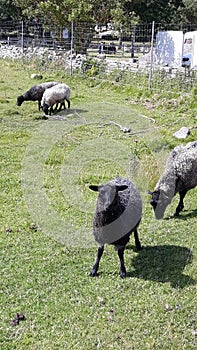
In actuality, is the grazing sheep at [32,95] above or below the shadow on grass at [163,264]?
above

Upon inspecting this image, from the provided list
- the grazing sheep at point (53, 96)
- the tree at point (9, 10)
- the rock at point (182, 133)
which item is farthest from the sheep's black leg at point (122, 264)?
the tree at point (9, 10)

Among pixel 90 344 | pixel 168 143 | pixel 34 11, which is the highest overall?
pixel 34 11

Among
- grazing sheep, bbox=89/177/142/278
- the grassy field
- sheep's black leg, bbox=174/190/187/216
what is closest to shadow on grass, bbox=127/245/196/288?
the grassy field

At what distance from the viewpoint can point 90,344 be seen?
154 inches

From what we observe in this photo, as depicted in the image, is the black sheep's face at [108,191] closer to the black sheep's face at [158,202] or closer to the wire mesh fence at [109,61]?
the black sheep's face at [158,202]

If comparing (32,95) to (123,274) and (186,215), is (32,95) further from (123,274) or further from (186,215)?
(123,274)

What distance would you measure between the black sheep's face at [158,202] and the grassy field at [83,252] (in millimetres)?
136

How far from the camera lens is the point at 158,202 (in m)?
6.42

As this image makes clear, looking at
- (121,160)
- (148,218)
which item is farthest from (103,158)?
(148,218)

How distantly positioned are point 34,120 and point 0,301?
8.56 metres

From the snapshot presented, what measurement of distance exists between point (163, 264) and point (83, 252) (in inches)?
39.4

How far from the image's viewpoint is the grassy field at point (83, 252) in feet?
13.4

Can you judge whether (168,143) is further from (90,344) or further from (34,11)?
(34,11)

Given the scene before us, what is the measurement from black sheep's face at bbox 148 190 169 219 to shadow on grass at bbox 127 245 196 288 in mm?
912
